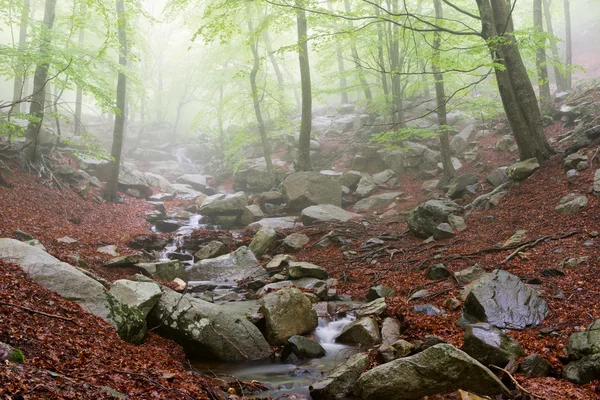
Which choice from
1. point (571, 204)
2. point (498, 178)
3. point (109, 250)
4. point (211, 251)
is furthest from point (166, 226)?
point (571, 204)

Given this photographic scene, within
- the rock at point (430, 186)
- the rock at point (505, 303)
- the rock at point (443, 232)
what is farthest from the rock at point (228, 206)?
the rock at point (505, 303)

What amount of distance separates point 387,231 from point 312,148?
12.4m

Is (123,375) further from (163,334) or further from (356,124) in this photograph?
(356,124)

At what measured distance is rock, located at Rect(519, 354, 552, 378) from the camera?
397cm

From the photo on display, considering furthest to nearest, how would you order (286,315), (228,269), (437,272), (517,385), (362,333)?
(228,269)
(437,272)
(286,315)
(362,333)
(517,385)

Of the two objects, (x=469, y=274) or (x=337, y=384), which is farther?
(x=469, y=274)

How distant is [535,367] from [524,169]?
7943 mm

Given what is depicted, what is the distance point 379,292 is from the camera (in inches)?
279

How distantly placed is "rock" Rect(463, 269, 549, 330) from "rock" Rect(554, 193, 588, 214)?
3557 mm

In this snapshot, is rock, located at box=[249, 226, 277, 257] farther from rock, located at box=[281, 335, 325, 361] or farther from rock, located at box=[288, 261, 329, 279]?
rock, located at box=[281, 335, 325, 361]

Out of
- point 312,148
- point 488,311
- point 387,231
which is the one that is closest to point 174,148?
point 312,148

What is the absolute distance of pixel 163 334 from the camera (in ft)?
18.1

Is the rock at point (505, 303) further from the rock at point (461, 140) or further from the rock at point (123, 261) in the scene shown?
the rock at point (461, 140)

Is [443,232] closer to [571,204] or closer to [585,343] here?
[571,204]
